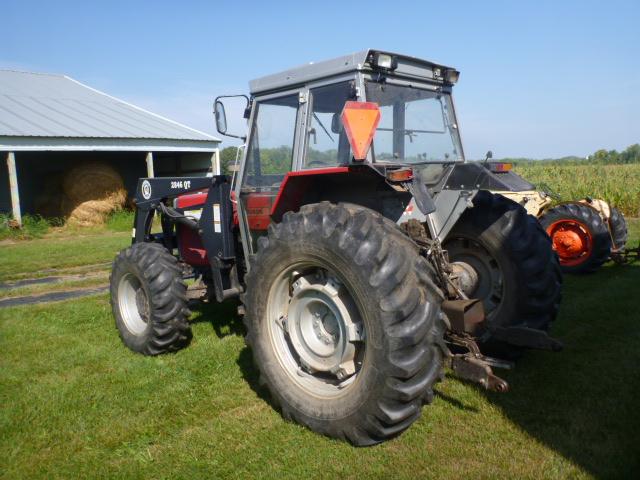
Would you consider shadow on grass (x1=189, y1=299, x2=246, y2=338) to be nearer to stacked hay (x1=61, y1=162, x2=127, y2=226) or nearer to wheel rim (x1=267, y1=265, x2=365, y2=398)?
wheel rim (x1=267, y1=265, x2=365, y2=398)

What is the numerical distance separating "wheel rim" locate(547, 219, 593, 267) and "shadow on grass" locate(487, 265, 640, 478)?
2.13 m

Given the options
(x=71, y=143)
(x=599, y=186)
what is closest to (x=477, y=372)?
(x=599, y=186)

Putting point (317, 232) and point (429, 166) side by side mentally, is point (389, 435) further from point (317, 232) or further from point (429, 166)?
point (429, 166)

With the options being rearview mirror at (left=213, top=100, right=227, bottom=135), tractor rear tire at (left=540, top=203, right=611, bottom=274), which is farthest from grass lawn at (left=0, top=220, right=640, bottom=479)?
tractor rear tire at (left=540, top=203, right=611, bottom=274)

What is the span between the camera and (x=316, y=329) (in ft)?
10.7

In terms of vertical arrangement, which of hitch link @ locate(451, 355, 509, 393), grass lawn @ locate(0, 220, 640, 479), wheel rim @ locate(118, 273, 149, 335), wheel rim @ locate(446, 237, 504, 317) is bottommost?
grass lawn @ locate(0, 220, 640, 479)

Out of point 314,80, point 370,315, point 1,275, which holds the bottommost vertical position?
point 1,275

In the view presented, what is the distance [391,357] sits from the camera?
2574 millimetres

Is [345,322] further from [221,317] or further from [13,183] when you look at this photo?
[13,183]

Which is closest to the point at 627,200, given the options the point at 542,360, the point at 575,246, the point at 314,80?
the point at 575,246

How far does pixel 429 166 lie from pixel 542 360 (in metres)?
1.77

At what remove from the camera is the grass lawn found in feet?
9.09

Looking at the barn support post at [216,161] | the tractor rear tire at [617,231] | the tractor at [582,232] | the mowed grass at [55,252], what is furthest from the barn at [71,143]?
the tractor rear tire at [617,231]

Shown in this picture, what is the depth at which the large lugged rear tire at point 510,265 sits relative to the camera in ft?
11.8
